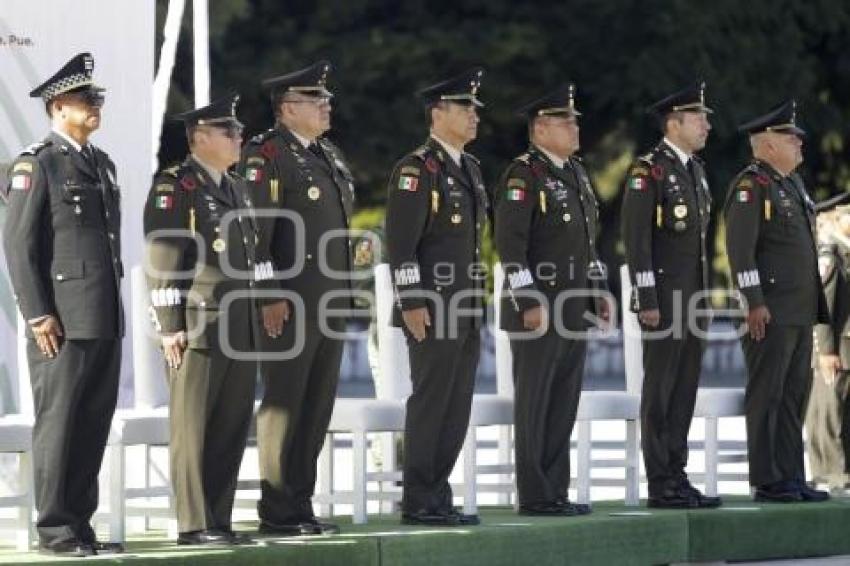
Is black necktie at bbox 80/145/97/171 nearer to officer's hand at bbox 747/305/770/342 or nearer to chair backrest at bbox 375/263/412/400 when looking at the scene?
chair backrest at bbox 375/263/412/400

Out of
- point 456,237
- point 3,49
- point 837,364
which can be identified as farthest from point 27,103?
point 837,364

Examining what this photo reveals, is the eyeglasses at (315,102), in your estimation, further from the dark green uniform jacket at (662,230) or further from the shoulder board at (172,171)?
the dark green uniform jacket at (662,230)

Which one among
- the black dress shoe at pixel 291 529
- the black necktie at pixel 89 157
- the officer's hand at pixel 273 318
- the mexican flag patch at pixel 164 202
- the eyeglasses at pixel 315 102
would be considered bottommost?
the black dress shoe at pixel 291 529

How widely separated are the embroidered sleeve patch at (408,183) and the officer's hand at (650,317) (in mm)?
1486

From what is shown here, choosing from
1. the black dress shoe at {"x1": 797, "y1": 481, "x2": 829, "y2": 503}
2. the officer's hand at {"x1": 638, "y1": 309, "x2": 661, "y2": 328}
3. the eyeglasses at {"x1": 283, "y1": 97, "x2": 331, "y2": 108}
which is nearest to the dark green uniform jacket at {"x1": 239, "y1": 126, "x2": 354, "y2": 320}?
the eyeglasses at {"x1": 283, "y1": 97, "x2": 331, "y2": 108}

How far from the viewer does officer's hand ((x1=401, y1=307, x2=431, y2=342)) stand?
36.4ft

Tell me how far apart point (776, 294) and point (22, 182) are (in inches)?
163

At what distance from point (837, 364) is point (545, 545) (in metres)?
3.54

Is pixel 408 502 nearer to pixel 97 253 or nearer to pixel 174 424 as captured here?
pixel 174 424

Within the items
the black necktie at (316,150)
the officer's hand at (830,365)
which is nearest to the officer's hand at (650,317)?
the black necktie at (316,150)

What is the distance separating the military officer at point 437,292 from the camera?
11148mm

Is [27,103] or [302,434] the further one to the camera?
[27,103]

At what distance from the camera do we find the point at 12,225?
966 cm

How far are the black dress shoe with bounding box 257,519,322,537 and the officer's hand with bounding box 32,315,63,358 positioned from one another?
1.37 meters
